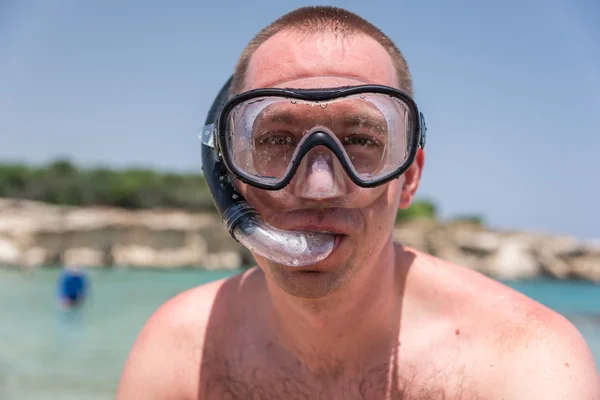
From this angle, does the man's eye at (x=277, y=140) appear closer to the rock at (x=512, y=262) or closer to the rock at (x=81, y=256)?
the rock at (x=81, y=256)

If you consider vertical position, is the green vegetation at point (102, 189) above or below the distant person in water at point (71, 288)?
below

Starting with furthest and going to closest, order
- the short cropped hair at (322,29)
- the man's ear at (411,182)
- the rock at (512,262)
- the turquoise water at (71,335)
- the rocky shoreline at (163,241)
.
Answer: the rock at (512,262) < the rocky shoreline at (163,241) < the turquoise water at (71,335) < the man's ear at (411,182) < the short cropped hair at (322,29)

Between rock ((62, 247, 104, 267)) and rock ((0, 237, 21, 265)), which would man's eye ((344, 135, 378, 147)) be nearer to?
rock ((62, 247, 104, 267))

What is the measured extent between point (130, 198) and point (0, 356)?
79.8 feet

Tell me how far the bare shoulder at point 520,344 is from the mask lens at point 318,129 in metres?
0.55

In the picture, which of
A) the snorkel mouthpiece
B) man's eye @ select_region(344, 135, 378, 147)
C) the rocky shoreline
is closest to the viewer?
the snorkel mouthpiece

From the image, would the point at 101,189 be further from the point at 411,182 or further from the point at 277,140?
the point at 277,140

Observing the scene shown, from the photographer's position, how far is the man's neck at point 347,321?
5.14 ft

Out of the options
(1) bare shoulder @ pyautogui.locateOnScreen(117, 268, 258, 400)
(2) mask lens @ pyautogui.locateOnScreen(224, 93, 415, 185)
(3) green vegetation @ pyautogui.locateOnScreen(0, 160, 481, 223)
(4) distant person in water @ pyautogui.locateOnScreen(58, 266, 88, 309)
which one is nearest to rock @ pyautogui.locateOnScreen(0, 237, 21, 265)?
(3) green vegetation @ pyautogui.locateOnScreen(0, 160, 481, 223)

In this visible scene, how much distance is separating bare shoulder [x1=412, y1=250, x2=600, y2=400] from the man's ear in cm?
29

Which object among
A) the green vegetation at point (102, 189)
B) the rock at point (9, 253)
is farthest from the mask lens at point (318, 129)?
the green vegetation at point (102, 189)

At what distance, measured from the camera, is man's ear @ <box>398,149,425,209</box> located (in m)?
1.64

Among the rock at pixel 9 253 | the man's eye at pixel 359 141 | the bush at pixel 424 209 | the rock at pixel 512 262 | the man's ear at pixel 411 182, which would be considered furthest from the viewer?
the bush at pixel 424 209

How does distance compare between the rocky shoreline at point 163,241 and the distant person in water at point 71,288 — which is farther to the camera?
the rocky shoreline at point 163,241
